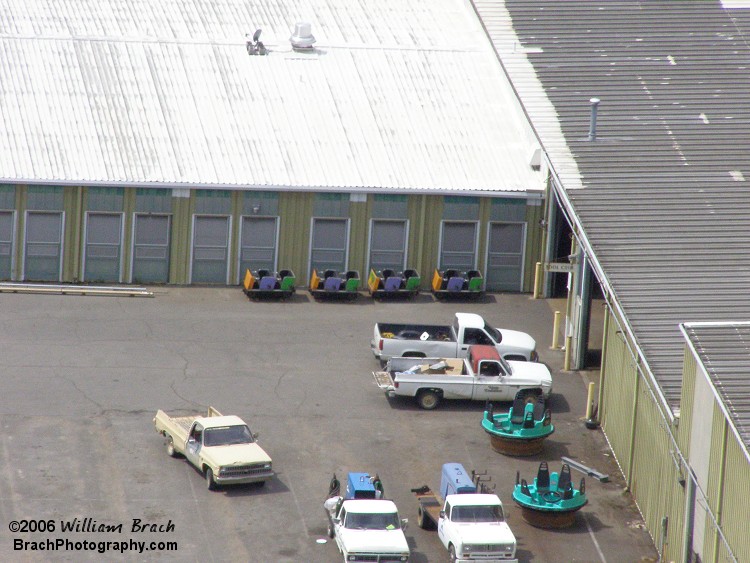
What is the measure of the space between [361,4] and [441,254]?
13626mm

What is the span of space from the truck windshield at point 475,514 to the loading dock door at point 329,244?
738 inches

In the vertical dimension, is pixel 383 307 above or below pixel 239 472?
above

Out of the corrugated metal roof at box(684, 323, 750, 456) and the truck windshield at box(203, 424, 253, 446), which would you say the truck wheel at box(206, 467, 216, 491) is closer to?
the truck windshield at box(203, 424, 253, 446)

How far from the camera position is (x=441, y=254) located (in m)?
45.4

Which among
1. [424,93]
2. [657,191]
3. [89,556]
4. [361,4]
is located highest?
[361,4]

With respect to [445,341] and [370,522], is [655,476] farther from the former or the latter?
[445,341]

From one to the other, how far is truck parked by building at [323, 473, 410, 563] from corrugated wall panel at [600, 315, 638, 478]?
6.82m

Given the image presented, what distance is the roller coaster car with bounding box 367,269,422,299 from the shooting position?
44031 mm

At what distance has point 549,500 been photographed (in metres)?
28.7

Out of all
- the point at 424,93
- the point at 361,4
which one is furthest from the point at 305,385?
the point at 361,4

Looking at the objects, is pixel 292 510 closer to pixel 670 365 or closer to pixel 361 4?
pixel 670 365

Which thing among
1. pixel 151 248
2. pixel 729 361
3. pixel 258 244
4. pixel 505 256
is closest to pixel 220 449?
pixel 729 361

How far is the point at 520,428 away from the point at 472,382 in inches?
122

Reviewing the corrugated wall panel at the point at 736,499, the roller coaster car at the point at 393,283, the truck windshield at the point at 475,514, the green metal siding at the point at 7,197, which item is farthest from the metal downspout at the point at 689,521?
the green metal siding at the point at 7,197
